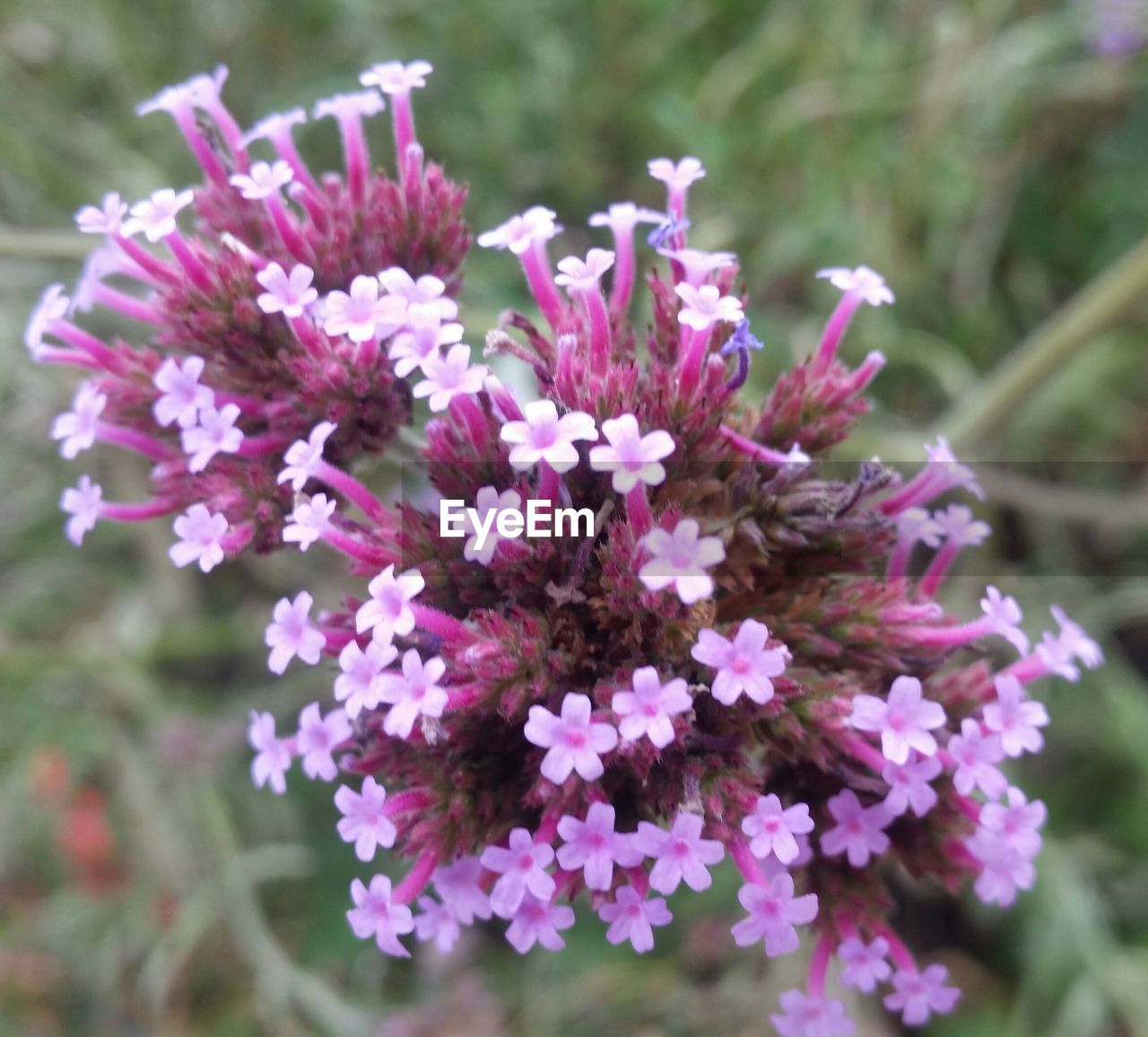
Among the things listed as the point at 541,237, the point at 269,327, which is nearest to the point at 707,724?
the point at 541,237

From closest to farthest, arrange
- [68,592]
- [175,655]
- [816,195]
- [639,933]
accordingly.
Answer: [639,933], [816,195], [175,655], [68,592]

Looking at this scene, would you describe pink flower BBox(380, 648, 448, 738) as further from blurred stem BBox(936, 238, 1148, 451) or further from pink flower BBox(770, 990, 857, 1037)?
blurred stem BBox(936, 238, 1148, 451)

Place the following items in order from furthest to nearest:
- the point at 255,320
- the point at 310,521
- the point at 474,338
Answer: the point at 474,338, the point at 255,320, the point at 310,521

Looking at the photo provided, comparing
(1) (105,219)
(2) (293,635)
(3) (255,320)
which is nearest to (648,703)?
(2) (293,635)

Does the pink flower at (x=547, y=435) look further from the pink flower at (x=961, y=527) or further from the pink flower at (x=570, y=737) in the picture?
Result: the pink flower at (x=961, y=527)

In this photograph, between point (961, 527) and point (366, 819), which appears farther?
point (961, 527)

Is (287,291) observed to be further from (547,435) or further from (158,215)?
(547,435)

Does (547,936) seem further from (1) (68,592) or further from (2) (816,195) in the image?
(1) (68,592)
